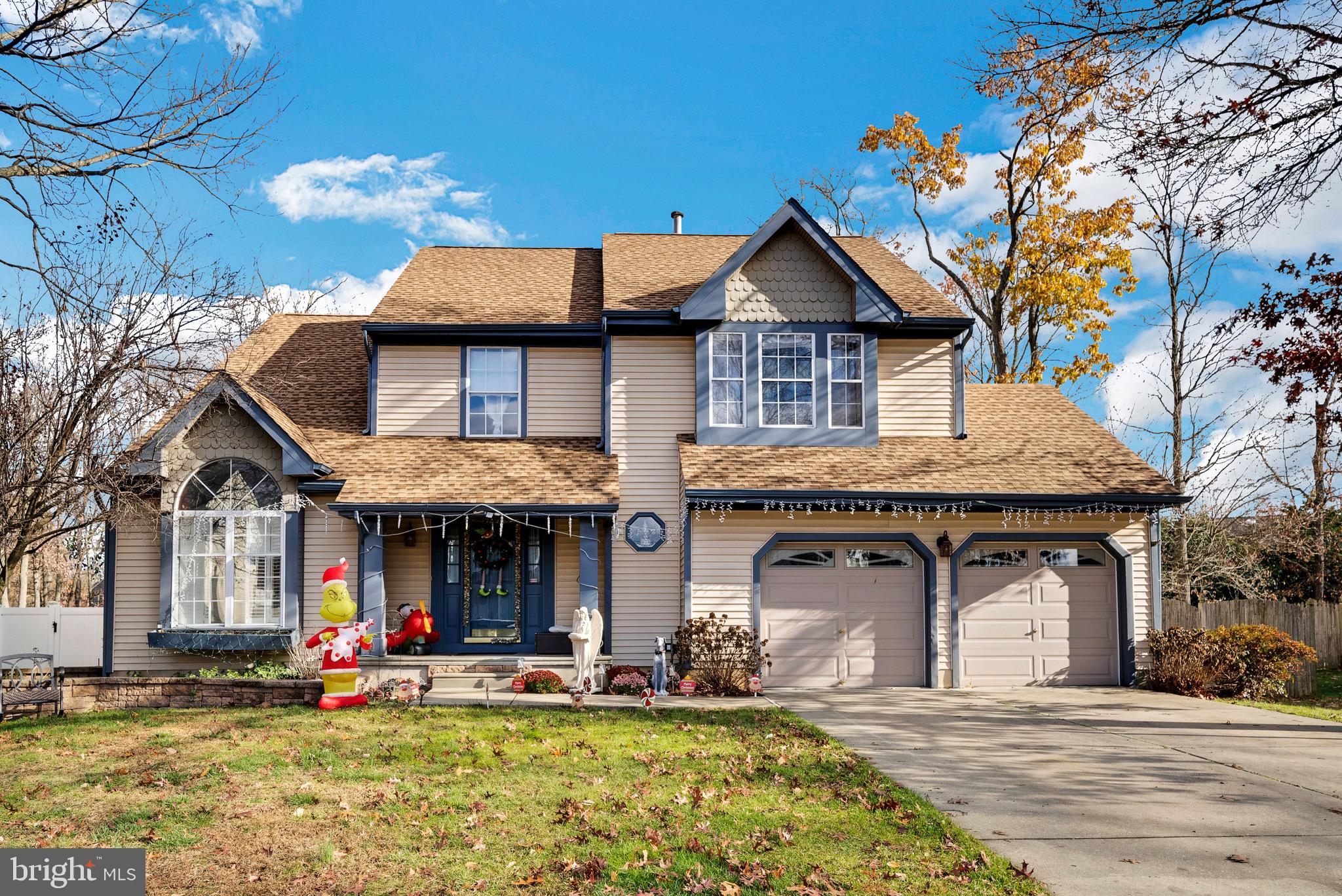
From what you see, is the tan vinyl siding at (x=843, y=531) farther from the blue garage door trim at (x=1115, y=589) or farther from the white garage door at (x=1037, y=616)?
the white garage door at (x=1037, y=616)

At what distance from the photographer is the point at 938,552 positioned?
16.5m

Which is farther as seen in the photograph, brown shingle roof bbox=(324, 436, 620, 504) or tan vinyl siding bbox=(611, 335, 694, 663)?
tan vinyl siding bbox=(611, 335, 694, 663)

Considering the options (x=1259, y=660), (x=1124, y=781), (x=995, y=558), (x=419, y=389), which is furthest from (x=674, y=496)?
(x=1259, y=660)

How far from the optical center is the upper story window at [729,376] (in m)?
17.2

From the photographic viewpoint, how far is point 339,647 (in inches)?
520

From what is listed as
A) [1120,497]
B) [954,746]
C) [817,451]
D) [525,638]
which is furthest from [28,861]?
[1120,497]

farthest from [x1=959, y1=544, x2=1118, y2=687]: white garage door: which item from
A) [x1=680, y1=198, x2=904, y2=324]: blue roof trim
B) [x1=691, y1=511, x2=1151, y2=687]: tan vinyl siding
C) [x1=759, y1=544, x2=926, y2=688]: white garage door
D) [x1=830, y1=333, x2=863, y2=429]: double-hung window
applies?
[x1=680, y1=198, x2=904, y2=324]: blue roof trim

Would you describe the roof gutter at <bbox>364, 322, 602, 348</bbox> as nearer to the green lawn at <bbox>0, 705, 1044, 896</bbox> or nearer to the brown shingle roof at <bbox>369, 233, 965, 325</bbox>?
the brown shingle roof at <bbox>369, 233, 965, 325</bbox>

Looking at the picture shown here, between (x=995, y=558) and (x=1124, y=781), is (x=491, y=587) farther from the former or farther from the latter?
(x=1124, y=781)

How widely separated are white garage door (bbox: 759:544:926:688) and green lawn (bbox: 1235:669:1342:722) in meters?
5.45

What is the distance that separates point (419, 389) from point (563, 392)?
2.72 m

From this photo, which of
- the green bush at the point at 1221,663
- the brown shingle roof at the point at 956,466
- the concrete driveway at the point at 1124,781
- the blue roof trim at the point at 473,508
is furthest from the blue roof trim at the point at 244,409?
the green bush at the point at 1221,663

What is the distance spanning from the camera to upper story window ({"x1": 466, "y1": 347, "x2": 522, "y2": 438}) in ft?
58.6

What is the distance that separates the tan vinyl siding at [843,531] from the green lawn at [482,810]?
170 inches
